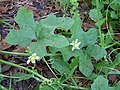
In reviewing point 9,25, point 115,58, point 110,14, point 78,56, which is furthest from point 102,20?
point 9,25

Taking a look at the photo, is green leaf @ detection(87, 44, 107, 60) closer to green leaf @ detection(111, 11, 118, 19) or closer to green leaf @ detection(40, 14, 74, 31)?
green leaf @ detection(40, 14, 74, 31)

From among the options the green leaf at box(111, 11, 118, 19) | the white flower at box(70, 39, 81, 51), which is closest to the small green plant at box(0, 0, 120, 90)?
the white flower at box(70, 39, 81, 51)

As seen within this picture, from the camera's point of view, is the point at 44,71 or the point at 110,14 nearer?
the point at 44,71

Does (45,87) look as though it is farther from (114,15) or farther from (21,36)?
(114,15)

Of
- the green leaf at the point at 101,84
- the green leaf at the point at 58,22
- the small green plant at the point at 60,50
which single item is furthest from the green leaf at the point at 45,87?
the green leaf at the point at 58,22

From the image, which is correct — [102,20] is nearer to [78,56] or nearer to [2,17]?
[78,56]

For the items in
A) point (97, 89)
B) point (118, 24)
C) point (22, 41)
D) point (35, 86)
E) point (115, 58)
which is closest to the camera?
point (97, 89)

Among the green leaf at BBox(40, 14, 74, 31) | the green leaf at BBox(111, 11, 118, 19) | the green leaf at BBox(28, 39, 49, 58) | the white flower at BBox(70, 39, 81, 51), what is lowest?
the white flower at BBox(70, 39, 81, 51)

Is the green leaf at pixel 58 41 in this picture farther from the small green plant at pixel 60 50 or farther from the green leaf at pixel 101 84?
the green leaf at pixel 101 84
